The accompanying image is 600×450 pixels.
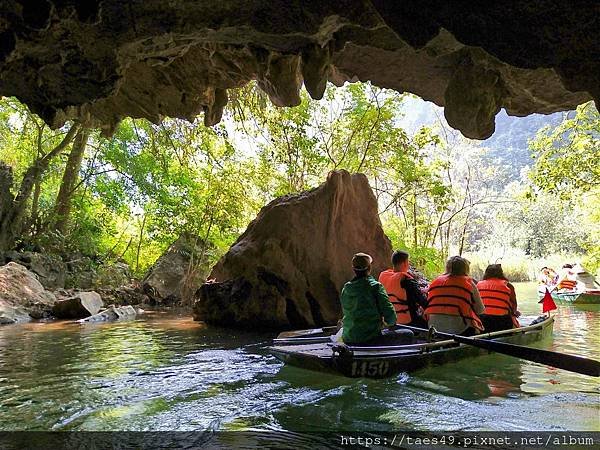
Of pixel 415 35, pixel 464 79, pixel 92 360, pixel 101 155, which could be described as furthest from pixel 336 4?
pixel 101 155

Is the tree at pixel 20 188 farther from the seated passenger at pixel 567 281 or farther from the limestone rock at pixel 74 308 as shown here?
the seated passenger at pixel 567 281

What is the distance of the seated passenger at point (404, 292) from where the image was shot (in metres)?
7.26

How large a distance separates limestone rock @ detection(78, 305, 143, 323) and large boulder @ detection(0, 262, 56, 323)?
147 cm

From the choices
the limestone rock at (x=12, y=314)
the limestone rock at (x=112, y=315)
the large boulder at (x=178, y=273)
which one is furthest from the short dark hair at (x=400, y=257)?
the large boulder at (x=178, y=273)

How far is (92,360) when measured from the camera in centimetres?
757

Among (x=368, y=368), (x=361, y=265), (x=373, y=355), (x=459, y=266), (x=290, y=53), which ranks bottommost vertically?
(x=368, y=368)

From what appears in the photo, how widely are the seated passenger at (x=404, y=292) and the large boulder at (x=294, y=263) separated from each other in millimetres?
3786

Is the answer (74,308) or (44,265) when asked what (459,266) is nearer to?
(74,308)

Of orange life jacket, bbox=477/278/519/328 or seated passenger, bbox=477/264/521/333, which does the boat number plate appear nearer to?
seated passenger, bbox=477/264/521/333

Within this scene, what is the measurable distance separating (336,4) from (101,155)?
15769mm

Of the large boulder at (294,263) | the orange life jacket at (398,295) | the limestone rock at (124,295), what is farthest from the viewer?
the limestone rock at (124,295)

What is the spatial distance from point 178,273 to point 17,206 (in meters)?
5.41

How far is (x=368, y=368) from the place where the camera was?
5691 millimetres

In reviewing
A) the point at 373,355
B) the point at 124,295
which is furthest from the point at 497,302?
the point at 124,295
